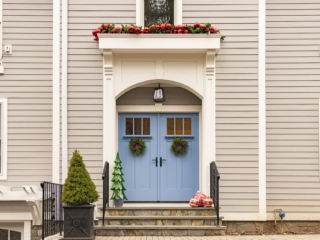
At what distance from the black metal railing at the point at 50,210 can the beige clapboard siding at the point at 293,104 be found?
13.1 ft

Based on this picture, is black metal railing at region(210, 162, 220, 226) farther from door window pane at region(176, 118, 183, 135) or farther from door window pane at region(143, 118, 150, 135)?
door window pane at region(143, 118, 150, 135)

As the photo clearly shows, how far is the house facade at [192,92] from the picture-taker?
9.71m

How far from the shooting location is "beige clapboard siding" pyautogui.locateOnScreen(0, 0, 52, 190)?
996cm

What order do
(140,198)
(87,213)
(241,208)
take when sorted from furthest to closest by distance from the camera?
(140,198)
(241,208)
(87,213)

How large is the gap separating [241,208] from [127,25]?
4.07 metres

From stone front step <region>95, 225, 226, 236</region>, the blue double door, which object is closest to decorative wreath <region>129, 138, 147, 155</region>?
the blue double door

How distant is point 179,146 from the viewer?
1041 centimetres

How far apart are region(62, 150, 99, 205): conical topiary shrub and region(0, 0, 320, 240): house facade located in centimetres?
158

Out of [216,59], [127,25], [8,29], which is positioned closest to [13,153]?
[8,29]

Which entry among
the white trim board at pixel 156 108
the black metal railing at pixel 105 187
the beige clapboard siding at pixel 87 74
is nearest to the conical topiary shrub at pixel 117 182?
the black metal railing at pixel 105 187

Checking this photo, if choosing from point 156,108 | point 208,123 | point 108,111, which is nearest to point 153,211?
point 208,123

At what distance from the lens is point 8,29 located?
10070 mm

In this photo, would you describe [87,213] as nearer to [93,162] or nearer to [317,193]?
[93,162]

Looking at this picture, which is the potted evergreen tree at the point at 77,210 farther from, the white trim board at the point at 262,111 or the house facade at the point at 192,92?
the white trim board at the point at 262,111
